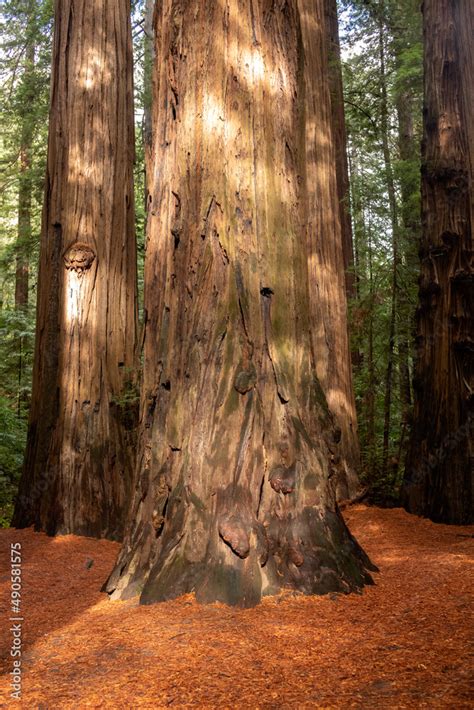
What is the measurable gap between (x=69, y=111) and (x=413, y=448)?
210 inches

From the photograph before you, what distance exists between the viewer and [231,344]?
12.0 feet

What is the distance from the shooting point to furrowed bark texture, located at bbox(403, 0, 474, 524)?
247 inches

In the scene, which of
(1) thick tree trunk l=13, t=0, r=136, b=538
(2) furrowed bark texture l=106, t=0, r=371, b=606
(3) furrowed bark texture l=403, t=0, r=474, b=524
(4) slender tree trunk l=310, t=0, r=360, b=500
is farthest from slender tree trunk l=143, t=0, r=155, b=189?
(2) furrowed bark texture l=106, t=0, r=371, b=606

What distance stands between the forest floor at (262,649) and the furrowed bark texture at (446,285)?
2352 mm

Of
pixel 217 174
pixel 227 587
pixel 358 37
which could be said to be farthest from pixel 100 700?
pixel 358 37

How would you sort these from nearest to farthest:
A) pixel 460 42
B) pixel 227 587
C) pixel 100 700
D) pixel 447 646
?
1. pixel 100 700
2. pixel 447 646
3. pixel 227 587
4. pixel 460 42

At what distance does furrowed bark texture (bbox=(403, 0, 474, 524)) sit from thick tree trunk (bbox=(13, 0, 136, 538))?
10.1 feet

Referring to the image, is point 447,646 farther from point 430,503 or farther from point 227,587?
point 430,503

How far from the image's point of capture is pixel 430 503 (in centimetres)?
646

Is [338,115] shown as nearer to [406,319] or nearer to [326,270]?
[326,270]

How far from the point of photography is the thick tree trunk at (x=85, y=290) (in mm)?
6492

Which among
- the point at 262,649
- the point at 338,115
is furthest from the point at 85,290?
the point at 338,115

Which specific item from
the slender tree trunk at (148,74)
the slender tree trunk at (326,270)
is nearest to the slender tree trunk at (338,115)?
the slender tree trunk at (326,270)

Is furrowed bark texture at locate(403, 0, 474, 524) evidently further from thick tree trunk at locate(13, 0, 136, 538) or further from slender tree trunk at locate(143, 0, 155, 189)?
slender tree trunk at locate(143, 0, 155, 189)
